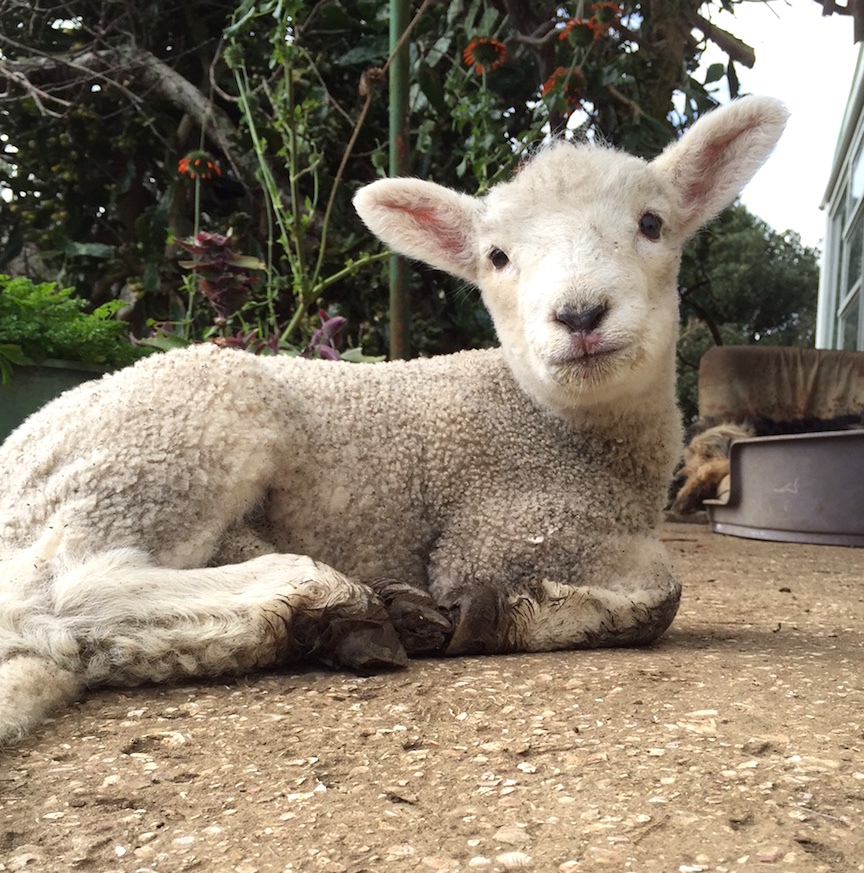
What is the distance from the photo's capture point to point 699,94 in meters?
6.57

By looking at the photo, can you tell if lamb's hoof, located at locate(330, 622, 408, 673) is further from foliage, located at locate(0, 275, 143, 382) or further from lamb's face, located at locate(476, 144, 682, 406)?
foliage, located at locate(0, 275, 143, 382)

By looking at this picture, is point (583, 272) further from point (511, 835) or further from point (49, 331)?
point (49, 331)

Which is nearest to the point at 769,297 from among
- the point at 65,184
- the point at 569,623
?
the point at 65,184

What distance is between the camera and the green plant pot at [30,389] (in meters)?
3.86

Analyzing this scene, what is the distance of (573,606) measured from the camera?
94.7 inches

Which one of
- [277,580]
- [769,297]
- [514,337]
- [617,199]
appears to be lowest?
[277,580]

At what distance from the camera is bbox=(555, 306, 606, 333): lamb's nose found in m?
2.30

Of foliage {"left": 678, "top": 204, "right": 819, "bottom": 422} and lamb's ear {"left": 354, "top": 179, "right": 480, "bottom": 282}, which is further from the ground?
foliage {"left": 678, "top": 204, "right": 819, "bottom": 422}

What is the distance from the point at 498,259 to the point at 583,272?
1.62ft

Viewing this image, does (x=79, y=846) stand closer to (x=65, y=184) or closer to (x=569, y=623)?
(x=569, y=623)

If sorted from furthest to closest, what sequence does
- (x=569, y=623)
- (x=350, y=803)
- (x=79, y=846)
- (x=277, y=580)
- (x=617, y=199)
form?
(x=617, y=199) → (x=569, y=623) → (x=277, y=580) → (x=350, y=803) → (x=79, y=846)

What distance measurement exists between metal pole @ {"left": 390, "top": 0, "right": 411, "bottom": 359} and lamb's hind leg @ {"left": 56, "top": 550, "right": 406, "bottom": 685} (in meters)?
2.38

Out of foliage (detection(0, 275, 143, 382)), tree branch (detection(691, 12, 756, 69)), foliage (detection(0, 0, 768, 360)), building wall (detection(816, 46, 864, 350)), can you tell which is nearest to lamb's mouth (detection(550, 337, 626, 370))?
foliage (detection(0, 275, 143, 382))

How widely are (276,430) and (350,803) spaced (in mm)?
1184
